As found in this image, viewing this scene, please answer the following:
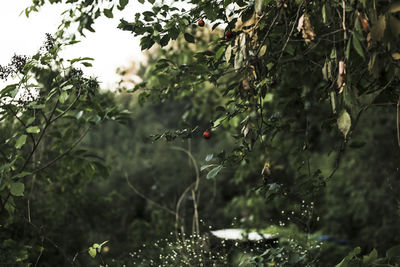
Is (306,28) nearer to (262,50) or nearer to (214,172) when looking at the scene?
(262,50)

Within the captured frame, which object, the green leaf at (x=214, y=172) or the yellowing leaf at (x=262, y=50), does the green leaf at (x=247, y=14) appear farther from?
the green leaf at (x=214, y=172)

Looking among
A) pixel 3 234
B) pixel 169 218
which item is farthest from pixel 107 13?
pixel 169 218

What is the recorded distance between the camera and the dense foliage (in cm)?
181

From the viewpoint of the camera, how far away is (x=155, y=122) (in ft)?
43.6

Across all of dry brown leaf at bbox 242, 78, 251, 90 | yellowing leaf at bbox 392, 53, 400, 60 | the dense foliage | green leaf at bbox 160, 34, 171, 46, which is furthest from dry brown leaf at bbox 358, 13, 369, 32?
green leaf at bbox 160, 34, 171, 46

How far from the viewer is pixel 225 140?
9406mm

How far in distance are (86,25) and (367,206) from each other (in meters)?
5.56

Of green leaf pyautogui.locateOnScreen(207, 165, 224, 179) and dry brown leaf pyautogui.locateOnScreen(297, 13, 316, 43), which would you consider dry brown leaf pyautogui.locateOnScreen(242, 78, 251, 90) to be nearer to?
dry brown leaf pyautogui.locateOnScreen(297, 13, 316, 43)

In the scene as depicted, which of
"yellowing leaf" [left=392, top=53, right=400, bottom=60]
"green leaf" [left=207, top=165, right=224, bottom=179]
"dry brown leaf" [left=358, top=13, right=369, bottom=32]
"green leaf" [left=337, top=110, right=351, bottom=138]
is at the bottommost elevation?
"green leaf" [left=207, top=165, right=224, bottom=179]

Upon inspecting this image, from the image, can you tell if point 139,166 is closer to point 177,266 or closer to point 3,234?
point 3,234

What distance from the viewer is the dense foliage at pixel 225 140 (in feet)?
5.94

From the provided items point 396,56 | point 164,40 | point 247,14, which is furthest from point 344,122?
point 164,40

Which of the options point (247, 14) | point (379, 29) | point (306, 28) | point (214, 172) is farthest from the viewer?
point (247, 14)

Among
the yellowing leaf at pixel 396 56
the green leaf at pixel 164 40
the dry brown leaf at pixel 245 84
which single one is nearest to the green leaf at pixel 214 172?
the dry brown leaf at pixel 245 84
